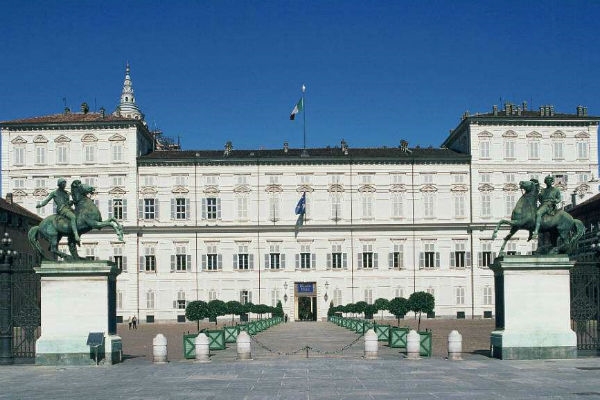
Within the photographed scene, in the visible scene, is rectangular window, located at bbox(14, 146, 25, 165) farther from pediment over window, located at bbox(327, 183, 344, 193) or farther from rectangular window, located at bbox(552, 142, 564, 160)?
rectangular window, located at bbox(552, 142, 564, 160)

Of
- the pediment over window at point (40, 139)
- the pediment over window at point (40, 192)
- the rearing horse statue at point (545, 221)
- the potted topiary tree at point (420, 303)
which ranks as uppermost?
the pediment over window at point (40, 139)

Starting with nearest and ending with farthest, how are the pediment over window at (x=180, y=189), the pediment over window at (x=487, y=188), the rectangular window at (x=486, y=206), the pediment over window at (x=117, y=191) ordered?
the pediment over window at (x=117, y=191)
the rectangular window at (x=486, y=206)
the pediment over window at (x=487, y=188)
the pediment over window at (x=180, y=189)

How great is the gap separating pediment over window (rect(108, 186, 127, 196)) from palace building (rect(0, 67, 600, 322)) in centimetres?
9

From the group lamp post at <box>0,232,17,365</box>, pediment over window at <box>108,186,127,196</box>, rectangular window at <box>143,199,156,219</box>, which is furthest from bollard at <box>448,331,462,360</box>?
pediment over window at <box>108,186,127,196</box>

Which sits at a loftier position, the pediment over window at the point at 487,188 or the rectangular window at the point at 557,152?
the rectangular window at the point at 557,152

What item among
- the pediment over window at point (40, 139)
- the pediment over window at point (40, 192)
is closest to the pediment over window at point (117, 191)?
the pediment over window at point (40, 192)

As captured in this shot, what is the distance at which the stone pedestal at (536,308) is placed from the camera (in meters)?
Result: 25.2

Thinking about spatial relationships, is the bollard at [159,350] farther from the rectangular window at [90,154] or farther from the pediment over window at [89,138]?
the pediment over window at [89,138]

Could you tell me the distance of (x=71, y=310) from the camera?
25.0 meters

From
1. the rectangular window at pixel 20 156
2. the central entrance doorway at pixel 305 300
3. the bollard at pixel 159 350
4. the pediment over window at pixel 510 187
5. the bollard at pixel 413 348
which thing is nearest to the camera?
the bollard at pixel 159 350

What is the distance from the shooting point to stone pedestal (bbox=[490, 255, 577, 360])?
2519cm

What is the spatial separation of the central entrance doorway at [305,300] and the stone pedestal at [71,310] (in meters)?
50.6

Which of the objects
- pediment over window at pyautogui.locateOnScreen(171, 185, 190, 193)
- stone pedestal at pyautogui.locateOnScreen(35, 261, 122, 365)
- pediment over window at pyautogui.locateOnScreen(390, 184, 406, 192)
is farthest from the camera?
pediment over window at pyautogui.locateOnScreen(390, 184, 406, 192)

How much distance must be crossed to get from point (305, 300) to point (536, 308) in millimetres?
51073
